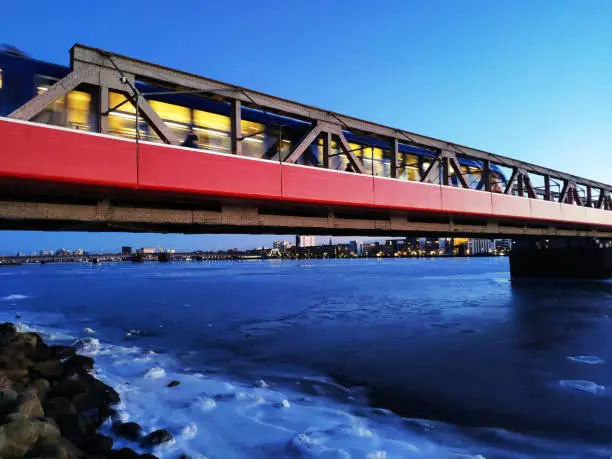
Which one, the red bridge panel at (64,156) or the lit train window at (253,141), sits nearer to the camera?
the red bridge panel at (64,156)

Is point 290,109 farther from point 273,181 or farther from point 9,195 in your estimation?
point 9,195

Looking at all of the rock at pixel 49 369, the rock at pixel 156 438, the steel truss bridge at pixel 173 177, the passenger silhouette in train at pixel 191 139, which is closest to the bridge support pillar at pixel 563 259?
the steel truss bridge at pixel 173 177

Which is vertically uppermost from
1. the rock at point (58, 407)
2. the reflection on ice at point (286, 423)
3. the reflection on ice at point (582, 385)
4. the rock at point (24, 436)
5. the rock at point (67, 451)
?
the rock at point (24, 436)

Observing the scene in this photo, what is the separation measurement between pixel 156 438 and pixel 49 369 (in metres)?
3.24

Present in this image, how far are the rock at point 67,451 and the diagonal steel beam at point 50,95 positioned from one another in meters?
4.73

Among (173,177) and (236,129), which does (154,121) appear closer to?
(173,177)

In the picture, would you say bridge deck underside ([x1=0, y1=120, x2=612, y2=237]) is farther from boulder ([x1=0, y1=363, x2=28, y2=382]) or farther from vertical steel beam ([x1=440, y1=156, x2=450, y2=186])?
boulder ([x1=0, y1=363, x2=28, y2=382])

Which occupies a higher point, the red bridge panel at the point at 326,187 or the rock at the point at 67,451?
the red bridge panel at the point at 326,187

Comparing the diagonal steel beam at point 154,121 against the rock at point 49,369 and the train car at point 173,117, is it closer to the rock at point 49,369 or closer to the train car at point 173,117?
the train car at point 173,117

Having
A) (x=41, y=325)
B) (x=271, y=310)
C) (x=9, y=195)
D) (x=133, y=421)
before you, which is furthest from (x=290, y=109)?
(x=41, y=325)

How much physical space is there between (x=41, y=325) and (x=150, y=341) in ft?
20.3

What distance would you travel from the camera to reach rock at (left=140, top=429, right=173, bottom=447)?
441cm

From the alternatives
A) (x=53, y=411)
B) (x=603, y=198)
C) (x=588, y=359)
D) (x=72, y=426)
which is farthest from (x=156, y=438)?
(x=603, y=198)

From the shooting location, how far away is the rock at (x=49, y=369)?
623 cm
